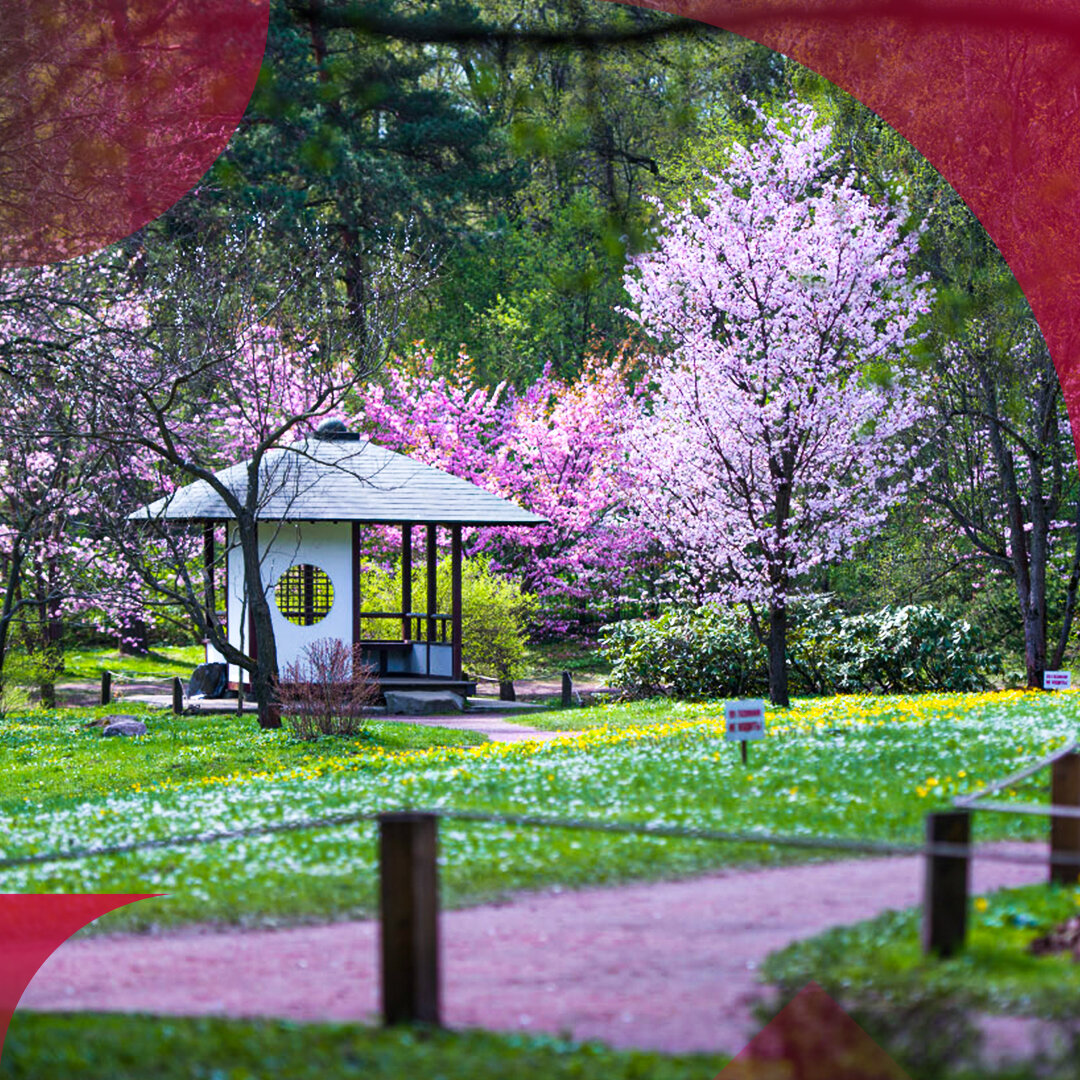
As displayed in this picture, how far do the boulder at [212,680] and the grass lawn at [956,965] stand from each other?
59.9ft

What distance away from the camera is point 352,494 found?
72.7 ft

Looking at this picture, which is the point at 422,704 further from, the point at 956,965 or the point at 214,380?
the point at 956,965

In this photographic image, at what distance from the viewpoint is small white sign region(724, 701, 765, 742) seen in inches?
373

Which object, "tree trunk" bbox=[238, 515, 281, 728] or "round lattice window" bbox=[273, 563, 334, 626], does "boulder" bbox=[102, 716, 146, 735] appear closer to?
"tree trunk" bbox=[238, 515, 281, 728]

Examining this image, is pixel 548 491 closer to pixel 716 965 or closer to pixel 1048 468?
pixel 1048 468

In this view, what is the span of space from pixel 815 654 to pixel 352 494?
7.91 metres

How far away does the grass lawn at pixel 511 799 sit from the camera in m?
7.06

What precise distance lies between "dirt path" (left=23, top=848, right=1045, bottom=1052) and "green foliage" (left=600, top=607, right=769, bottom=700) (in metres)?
14.8

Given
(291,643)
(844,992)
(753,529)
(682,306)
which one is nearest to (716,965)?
(844,992)

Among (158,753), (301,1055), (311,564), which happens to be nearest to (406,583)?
(311,564)

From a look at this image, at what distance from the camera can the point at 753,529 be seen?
1798 cm

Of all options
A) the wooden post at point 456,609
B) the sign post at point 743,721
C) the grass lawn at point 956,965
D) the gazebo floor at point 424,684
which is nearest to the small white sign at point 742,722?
the sign post at point 743,721
